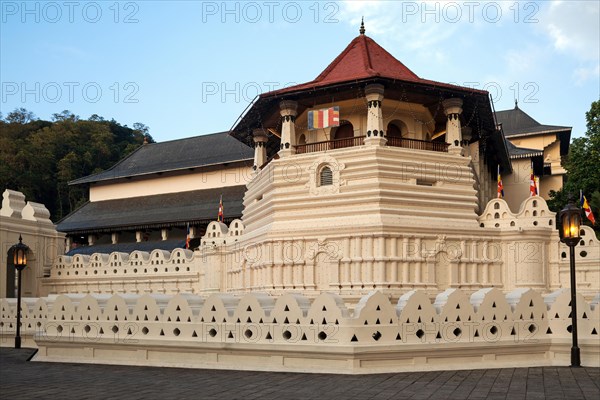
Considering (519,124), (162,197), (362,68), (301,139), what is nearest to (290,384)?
(362,68)

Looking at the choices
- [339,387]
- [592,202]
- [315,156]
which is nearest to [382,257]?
[315,156]

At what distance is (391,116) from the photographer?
27.7 m

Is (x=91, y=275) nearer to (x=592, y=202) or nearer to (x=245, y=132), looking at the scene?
(x=245, y=132)

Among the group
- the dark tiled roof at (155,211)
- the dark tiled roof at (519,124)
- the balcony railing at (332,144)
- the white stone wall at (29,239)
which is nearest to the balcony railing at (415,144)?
the balcony railing at (332,144)

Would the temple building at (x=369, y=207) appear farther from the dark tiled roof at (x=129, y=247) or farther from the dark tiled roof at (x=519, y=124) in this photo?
the dark tiled roof at (x=519, y=124)

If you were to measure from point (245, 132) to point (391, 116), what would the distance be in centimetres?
808

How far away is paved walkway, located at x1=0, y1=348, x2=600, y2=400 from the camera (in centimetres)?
1010

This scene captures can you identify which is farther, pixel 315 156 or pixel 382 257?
pixel 315 156

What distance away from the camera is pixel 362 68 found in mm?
27219

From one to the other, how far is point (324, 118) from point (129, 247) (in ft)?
80.0

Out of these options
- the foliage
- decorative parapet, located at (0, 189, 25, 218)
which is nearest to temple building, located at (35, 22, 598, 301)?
decorative parapet, located at (0, 189, 25, 218)

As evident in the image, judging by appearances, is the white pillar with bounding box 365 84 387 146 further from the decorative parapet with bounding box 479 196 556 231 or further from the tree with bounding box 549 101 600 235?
the tree with bounding box 549 101 600 235

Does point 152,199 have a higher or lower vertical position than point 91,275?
higher

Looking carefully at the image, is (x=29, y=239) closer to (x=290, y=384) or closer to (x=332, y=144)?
(x=332, y=144)
